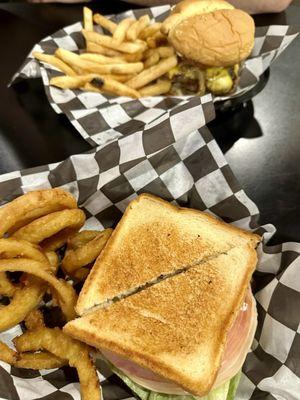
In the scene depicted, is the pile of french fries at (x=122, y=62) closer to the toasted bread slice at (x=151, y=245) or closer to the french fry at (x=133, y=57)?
the french fry at (x=133, y=57)

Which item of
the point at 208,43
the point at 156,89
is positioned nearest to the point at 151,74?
the point at 156,89

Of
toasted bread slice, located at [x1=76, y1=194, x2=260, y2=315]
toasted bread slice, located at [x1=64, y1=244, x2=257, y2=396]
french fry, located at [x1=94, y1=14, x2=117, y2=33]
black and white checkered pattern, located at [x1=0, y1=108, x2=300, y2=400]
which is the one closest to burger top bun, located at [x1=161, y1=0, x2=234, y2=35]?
french fry, located at [x1=94, y1=14, x2=117, y2=33]

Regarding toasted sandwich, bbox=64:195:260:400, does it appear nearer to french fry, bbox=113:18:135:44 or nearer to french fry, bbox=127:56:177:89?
french fry, bbox=127:56:177:89

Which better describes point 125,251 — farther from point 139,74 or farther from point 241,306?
point 139,74

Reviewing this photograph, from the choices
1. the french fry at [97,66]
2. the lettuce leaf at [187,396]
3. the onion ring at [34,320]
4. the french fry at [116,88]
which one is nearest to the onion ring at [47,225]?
the onion ring at [34,320]

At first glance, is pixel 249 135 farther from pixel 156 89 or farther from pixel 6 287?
pixel 6 287

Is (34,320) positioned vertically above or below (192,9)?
below

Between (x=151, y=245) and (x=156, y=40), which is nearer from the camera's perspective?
(x=151, y=245)
